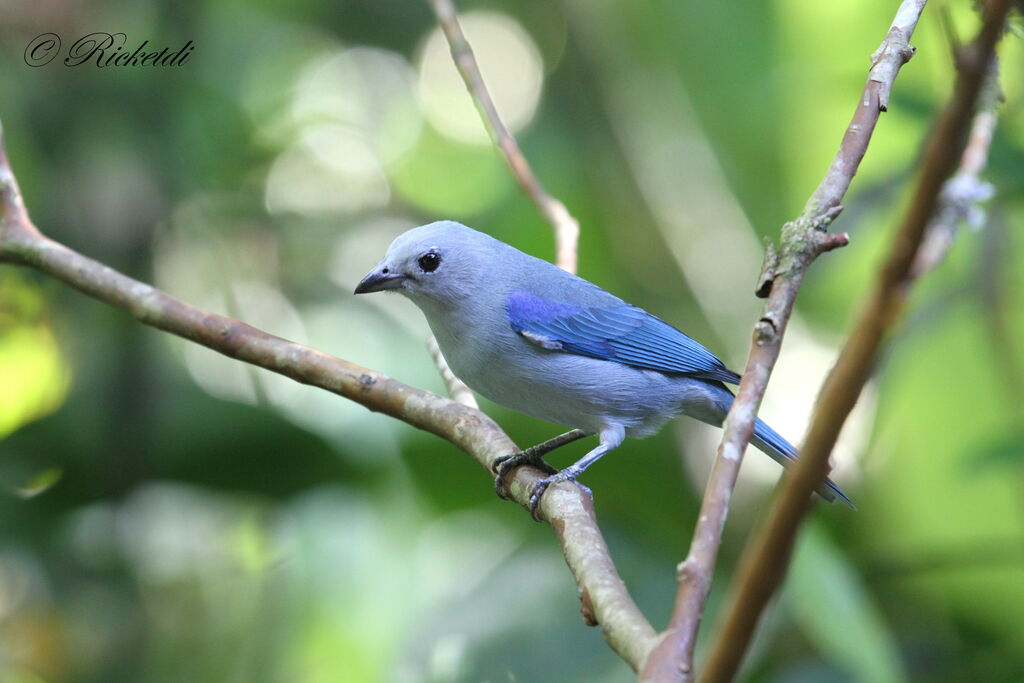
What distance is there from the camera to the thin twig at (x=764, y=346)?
1196 millimetres

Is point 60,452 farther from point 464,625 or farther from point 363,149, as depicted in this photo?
point 363,149

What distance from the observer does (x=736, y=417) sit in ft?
4.54

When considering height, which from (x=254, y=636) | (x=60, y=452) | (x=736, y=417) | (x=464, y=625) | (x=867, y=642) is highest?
(x=736, y=417)

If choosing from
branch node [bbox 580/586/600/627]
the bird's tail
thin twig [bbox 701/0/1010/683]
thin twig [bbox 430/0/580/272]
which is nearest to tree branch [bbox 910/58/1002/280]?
thin twig [bbox 701/0/1010/683]

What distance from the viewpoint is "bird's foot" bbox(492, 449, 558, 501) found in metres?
2.50

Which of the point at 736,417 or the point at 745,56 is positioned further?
the point at 745,56

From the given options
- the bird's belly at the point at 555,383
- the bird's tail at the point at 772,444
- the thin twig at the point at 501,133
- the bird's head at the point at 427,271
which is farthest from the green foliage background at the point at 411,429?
the bird's head at the point at 427,271

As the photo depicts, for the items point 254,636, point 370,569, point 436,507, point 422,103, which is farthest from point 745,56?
point 254,636

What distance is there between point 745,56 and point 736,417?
13.4 feet

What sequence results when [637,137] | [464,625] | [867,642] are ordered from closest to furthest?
[867,642] < [464,625] < [637,137]

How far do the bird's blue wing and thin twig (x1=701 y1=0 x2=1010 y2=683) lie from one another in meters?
1.90

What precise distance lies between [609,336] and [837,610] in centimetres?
113

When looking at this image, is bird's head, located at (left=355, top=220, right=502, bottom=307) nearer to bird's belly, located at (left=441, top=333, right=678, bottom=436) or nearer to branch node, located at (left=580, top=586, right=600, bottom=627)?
bird's belly, located at (left=441, top=333, right=678, bottom=436)

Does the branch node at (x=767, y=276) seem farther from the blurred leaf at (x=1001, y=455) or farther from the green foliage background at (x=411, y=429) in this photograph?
the blurred leaf at (x=1001, y=455)
